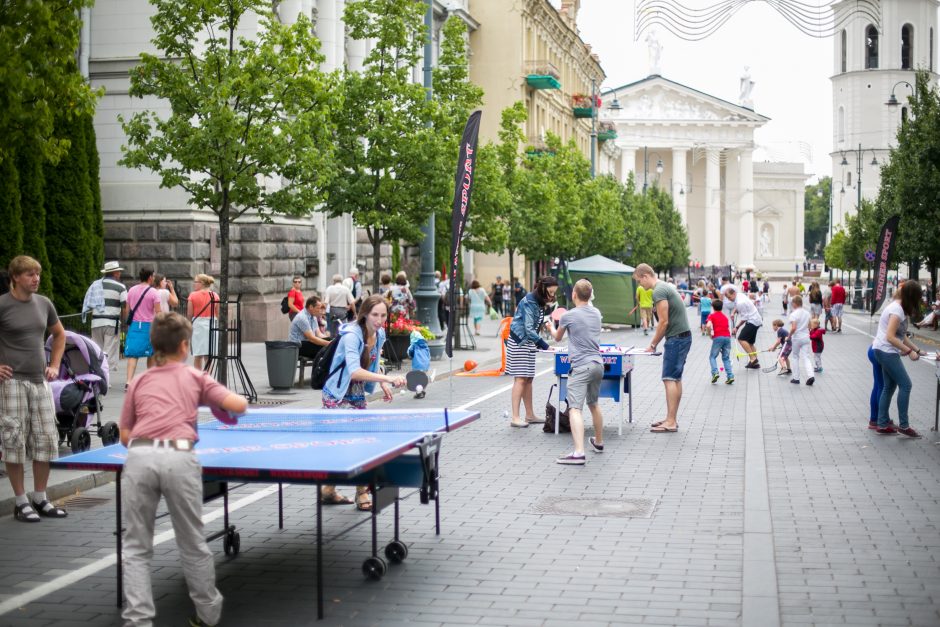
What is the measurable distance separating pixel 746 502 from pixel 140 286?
1077 centimetres

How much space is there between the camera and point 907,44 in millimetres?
112438

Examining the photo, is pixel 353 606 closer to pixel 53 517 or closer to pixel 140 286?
pixel 53 517

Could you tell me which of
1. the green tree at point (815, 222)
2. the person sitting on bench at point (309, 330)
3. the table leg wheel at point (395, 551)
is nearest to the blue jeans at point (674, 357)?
the person sitting on bench at point (309, 330)

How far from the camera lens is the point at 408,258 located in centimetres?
4541

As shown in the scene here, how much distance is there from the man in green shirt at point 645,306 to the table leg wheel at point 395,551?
3171cm

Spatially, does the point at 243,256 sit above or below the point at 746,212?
below

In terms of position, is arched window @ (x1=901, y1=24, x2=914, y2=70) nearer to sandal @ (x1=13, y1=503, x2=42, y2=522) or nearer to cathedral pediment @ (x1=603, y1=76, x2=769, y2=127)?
cathedral pediment @ (x1=603, y1=76, x2=769, y2=127)

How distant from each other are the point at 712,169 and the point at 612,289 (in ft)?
275

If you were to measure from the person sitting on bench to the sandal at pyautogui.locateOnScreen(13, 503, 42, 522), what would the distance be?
10098 mm

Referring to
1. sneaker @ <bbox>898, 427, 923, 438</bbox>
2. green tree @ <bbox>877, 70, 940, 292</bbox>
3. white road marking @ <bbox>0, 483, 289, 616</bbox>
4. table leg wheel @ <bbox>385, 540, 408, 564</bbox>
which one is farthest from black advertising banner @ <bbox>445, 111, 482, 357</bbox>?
green tree @ <bbox>877, 70, 940, 292</bbox>

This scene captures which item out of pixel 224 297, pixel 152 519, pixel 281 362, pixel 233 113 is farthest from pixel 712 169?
pixel 152 519

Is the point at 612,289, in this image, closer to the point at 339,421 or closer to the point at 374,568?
the point at 339,421

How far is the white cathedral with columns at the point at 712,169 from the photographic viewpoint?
123m

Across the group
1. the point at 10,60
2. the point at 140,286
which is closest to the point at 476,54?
the point at 140,286
